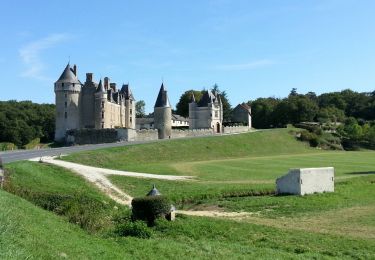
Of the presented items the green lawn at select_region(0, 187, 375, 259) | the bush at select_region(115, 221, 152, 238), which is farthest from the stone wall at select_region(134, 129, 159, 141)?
the bush at select_region(115, 221, 152, 238)

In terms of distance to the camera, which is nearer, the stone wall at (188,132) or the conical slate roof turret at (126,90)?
the stone wall at (188,132)

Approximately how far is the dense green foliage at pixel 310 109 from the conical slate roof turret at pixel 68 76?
59533 millimetres

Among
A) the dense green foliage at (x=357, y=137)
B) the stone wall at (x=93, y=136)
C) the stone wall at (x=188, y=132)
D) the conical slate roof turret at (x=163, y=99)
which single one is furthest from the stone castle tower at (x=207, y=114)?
the stone wall at (x=93, y=136)

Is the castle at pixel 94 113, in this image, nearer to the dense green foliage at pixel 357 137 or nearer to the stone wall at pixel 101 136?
the stone wall at pixel 101 136

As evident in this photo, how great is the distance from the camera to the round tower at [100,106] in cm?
7356

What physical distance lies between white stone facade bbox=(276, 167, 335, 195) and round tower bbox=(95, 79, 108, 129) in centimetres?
4712

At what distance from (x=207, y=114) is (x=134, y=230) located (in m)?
77.2

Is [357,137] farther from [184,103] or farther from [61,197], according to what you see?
[61,197]

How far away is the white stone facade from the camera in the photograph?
97.4 ft

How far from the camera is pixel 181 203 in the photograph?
27.9 m

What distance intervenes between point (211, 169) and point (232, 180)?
352 inches

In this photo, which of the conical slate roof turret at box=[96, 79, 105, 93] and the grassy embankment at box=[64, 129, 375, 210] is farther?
the conical slate roof turret at box=[96, 79, 105, 93]

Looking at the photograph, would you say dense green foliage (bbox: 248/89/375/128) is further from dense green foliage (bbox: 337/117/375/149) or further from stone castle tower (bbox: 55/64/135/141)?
stone castle tower (bbox: 55/64/135/141)

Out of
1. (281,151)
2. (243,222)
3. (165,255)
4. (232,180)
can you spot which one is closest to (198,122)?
(281,151)
